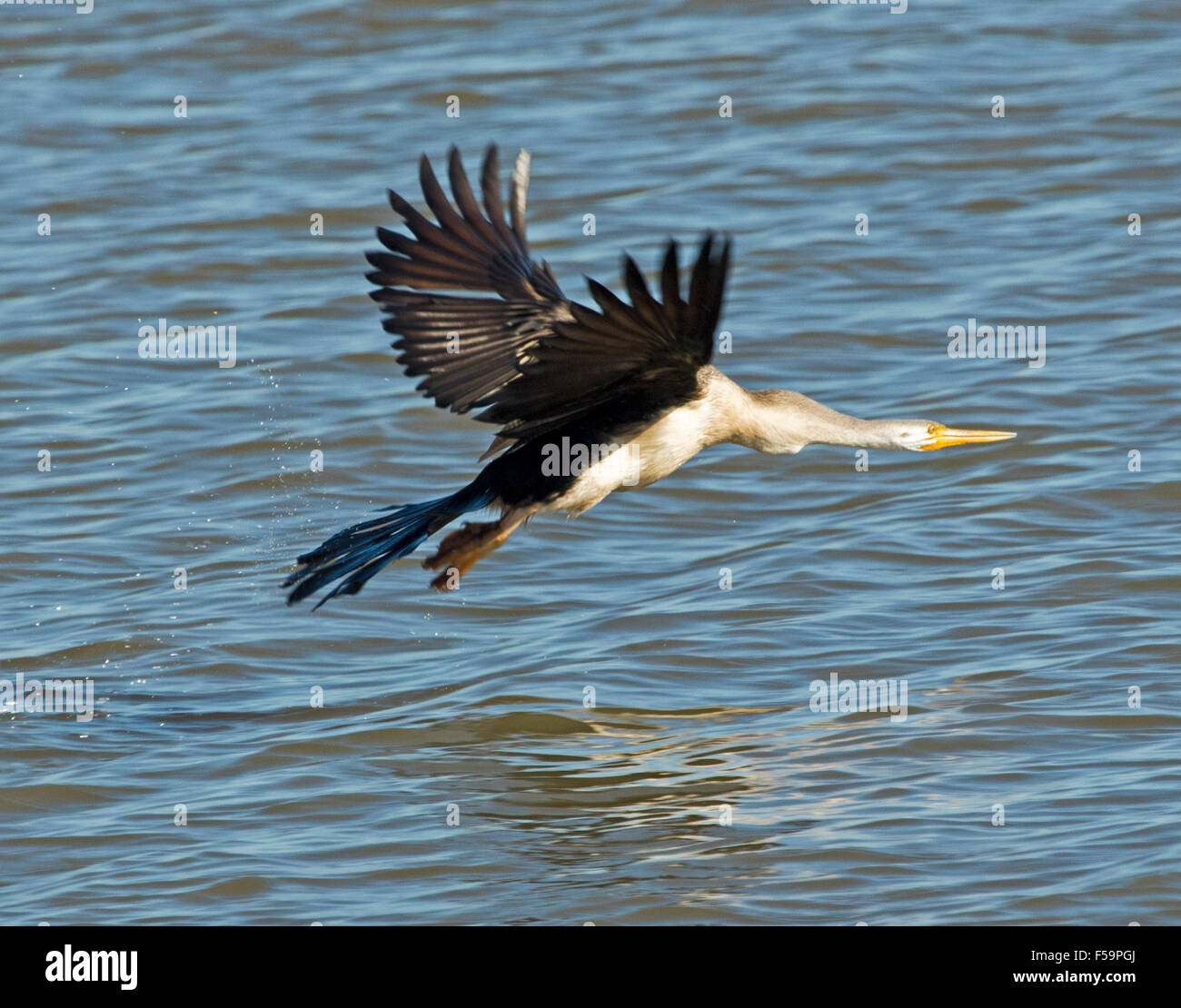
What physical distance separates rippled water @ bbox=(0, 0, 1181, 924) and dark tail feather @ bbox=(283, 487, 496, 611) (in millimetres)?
703

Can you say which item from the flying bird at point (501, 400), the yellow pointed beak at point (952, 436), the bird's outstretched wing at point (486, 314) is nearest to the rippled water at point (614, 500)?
the yellow pointed beak at point (952, 436)

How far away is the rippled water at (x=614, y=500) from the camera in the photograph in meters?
5.77

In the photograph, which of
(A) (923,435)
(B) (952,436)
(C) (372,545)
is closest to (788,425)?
(A) (923,435)

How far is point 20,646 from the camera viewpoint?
7516 millimetres

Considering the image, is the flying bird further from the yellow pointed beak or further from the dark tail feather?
the yellow pointed beak

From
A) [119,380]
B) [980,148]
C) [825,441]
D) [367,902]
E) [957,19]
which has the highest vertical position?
[957,19]

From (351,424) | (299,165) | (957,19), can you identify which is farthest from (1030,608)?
(957,19)

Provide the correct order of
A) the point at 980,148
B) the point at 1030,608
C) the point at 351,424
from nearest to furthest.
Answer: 1. the point at 1030,608
2. the point at 351,424
3. the point at 980,148

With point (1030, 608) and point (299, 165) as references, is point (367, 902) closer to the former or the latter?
point (1030, 608)

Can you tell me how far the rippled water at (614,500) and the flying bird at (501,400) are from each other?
783 mm

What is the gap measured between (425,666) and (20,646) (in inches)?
65.6

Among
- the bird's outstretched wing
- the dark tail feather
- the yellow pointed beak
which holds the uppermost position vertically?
the bird's outstretched wing

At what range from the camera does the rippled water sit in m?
5.77

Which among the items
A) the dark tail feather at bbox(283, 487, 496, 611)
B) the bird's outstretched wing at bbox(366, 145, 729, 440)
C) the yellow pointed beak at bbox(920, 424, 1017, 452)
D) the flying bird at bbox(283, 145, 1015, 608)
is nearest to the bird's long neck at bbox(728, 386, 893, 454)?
the flying bird at bbox(283, 145, 1015, 608)
